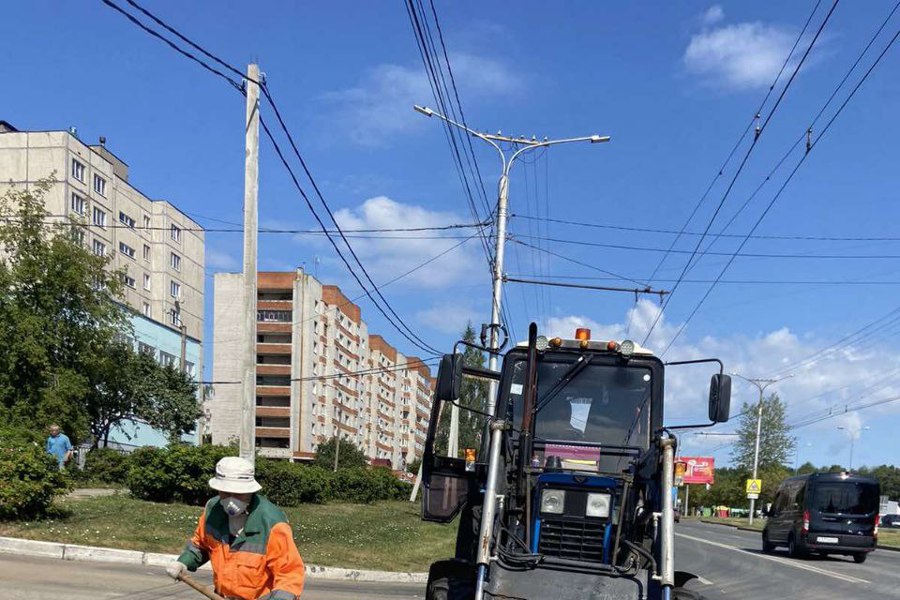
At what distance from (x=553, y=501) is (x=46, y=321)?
27107mm

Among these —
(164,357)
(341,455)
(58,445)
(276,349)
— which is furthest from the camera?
(276,349)

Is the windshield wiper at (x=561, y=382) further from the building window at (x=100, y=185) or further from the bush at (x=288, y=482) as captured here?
the building window at (x=100, y=185)

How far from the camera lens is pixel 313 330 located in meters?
97.9

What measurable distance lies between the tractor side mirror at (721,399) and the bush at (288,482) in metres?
17.5

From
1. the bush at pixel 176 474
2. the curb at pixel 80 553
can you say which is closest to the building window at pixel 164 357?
the bush at pixel 176 474

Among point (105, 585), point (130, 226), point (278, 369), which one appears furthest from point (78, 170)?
point (105, 585)

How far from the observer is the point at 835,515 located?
24547 mm

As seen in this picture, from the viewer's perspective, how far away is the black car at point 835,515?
79.3ft

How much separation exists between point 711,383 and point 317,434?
9308 cm

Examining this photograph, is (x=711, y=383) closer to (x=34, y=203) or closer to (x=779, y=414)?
(x=34, y=203)

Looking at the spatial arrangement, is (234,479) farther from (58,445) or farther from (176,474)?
(176,474)

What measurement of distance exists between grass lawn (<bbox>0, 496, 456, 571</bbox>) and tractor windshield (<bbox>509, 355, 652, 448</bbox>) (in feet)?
23.3

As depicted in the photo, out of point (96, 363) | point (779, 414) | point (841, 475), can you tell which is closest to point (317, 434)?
point (779, 414)

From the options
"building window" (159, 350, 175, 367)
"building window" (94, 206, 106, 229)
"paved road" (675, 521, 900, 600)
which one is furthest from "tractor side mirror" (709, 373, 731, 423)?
"building window" (94, 206, 106, 229)
